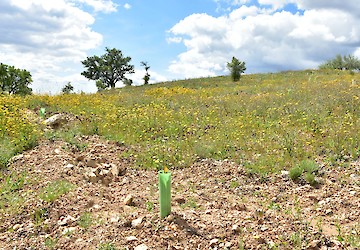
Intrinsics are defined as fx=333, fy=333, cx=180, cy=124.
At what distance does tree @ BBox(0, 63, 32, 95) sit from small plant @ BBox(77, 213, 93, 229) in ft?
126

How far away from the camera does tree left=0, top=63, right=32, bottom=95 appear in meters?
39.7

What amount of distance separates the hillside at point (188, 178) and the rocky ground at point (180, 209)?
0.06 feet

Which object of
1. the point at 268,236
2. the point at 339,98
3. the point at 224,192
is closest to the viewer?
the point at 268,236

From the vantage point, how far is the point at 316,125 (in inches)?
366

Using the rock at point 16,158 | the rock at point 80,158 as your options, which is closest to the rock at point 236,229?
the rock at point 80,158

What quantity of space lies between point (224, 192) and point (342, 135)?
3.90 m

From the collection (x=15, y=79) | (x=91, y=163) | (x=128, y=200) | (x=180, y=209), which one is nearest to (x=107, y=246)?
(x=128, y=200)

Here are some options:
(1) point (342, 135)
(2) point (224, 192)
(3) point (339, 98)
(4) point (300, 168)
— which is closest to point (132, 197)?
(2) point (224, 192)

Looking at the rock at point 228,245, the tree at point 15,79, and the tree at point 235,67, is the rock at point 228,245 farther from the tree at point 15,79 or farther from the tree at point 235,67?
the tree at point 15,79

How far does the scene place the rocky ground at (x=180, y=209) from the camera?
4309 millimetres

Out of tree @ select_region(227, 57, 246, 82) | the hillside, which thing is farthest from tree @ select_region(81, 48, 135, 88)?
the hillside

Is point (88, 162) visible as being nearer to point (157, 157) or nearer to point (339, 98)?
point (157, 157)

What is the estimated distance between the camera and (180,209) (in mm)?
5195

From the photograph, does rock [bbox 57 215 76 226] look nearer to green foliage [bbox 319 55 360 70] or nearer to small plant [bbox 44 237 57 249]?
small plant [bbox 44 237 57 249]
